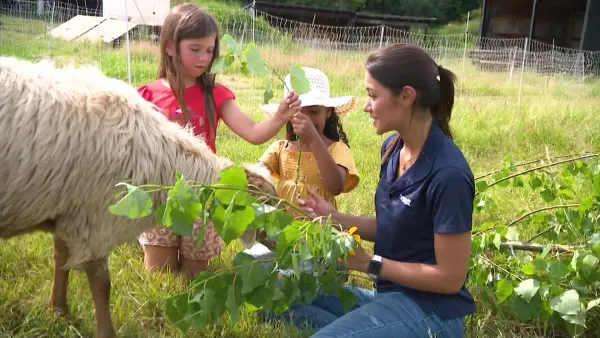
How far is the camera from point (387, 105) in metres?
2.55

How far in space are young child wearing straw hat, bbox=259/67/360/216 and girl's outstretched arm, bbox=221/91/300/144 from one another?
0.13 metres

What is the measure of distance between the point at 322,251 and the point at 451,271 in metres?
0.52

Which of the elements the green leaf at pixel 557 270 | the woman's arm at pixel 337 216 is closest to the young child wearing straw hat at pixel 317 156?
the woman's arm at pixel 337 216

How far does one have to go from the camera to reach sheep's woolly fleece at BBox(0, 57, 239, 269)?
8.66ft

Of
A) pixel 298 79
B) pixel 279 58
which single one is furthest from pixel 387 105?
pixel 279 58

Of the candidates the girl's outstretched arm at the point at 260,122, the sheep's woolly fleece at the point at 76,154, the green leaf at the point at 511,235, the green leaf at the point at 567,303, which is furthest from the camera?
the green leaf at the point at 511,235

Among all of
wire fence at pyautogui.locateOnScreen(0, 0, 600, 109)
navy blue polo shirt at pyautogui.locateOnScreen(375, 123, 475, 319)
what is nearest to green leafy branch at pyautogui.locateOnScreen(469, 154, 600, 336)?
navy blue polo shirt at pyautogui.locateOnScreen(375, 123, 475, 319)

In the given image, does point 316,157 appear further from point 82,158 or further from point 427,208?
point 82,158

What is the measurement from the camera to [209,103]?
3604 millimetres

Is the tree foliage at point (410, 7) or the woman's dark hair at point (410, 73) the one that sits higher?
the tree foliage at point (410, 7)

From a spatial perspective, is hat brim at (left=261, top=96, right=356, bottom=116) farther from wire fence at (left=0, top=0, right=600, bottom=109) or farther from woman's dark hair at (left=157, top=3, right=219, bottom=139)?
wire fence at (left=0, top=0, right=600, bottom=109)

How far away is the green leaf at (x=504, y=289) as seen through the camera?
3076 mm

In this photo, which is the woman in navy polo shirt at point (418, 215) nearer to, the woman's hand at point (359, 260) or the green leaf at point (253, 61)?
the woman's hand at point (359, 260)

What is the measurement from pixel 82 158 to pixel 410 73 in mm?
1440
